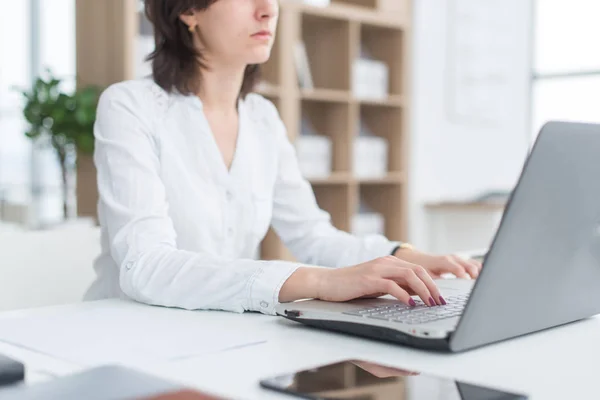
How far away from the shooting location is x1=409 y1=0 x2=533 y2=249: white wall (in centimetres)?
481

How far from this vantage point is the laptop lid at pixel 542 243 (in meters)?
0.75

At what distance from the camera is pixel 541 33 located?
5680mm

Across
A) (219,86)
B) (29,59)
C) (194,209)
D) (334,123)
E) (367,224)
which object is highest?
(29,59)

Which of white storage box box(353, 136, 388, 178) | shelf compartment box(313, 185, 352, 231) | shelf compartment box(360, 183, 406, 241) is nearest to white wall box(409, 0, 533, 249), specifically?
shelf compartment box(360, 183, 406, 241)

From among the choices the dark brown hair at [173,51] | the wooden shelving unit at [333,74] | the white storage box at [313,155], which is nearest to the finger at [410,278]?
the dark brown hair at [173,51]

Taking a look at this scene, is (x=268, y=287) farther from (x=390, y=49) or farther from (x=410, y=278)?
(x=390, y=49)

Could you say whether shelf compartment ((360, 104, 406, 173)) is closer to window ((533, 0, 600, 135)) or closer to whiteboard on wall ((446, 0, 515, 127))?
whiteboard on wall ((446, 0, 515, 127))

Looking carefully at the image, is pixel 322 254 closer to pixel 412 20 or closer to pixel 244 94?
pixel 244 94

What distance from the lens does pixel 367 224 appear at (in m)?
4.39

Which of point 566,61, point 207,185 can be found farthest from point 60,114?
point 566,61

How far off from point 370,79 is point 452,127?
1004mm

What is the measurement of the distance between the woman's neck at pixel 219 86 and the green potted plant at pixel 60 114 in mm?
1376

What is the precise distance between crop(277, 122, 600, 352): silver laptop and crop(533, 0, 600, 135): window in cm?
452

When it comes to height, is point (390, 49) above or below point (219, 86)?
above
